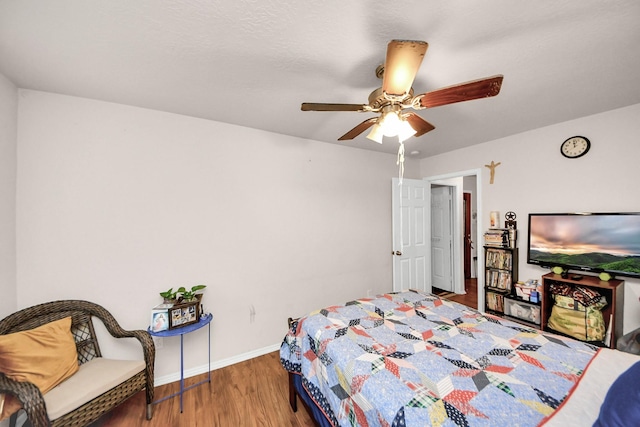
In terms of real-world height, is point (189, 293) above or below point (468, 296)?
above

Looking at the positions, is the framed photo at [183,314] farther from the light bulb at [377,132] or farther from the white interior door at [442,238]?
the white interior door at [442,238]

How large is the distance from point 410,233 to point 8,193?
4157mm

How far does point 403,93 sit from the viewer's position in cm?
130

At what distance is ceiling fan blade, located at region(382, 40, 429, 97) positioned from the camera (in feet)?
3.32

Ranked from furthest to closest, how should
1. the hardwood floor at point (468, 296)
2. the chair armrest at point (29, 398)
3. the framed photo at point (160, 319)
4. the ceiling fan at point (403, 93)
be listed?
the hardwood floor at point (468, 296) → the framed photo at point (160, 319) → the chair armrest at point (29, 398) → the ceiling fan at point (403, 93)

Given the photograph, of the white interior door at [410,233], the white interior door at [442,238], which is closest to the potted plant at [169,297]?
the white interior door at [410,233]

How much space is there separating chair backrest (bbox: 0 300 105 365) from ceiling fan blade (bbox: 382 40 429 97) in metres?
2.68

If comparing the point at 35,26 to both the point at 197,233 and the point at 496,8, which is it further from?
the point at 496,8

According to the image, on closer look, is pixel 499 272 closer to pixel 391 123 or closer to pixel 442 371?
pixel 442 371

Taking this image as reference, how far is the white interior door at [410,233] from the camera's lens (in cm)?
359

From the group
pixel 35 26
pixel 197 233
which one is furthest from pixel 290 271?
pixel 35 26

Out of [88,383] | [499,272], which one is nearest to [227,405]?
[88,383]

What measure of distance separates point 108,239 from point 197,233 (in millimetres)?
673

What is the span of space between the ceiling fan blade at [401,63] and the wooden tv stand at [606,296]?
8.48ft
